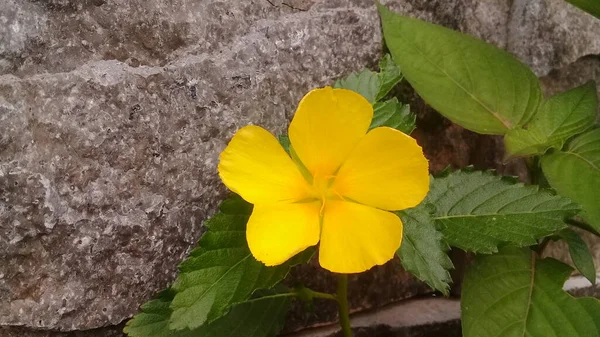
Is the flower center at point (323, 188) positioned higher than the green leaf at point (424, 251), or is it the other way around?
the flower center at point (323, 188)

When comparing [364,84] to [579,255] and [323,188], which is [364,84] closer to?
[323,188]

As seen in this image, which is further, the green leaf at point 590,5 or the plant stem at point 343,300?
the green leaf at point 590,5

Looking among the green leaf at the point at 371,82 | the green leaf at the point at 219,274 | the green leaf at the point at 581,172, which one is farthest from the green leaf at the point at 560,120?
the green leaf at the point at 219,274

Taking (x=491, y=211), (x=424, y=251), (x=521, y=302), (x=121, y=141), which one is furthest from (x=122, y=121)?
(x=521, y=302)

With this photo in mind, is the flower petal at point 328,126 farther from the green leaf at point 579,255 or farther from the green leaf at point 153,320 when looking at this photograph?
the green leaf at point 579,255

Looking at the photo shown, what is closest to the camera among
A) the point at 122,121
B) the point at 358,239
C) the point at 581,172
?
the point at 358,239

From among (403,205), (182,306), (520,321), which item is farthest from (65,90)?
(520,321)

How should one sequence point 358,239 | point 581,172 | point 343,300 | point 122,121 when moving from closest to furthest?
point 358,239, point 122,121, point 343,300, point 581,172
